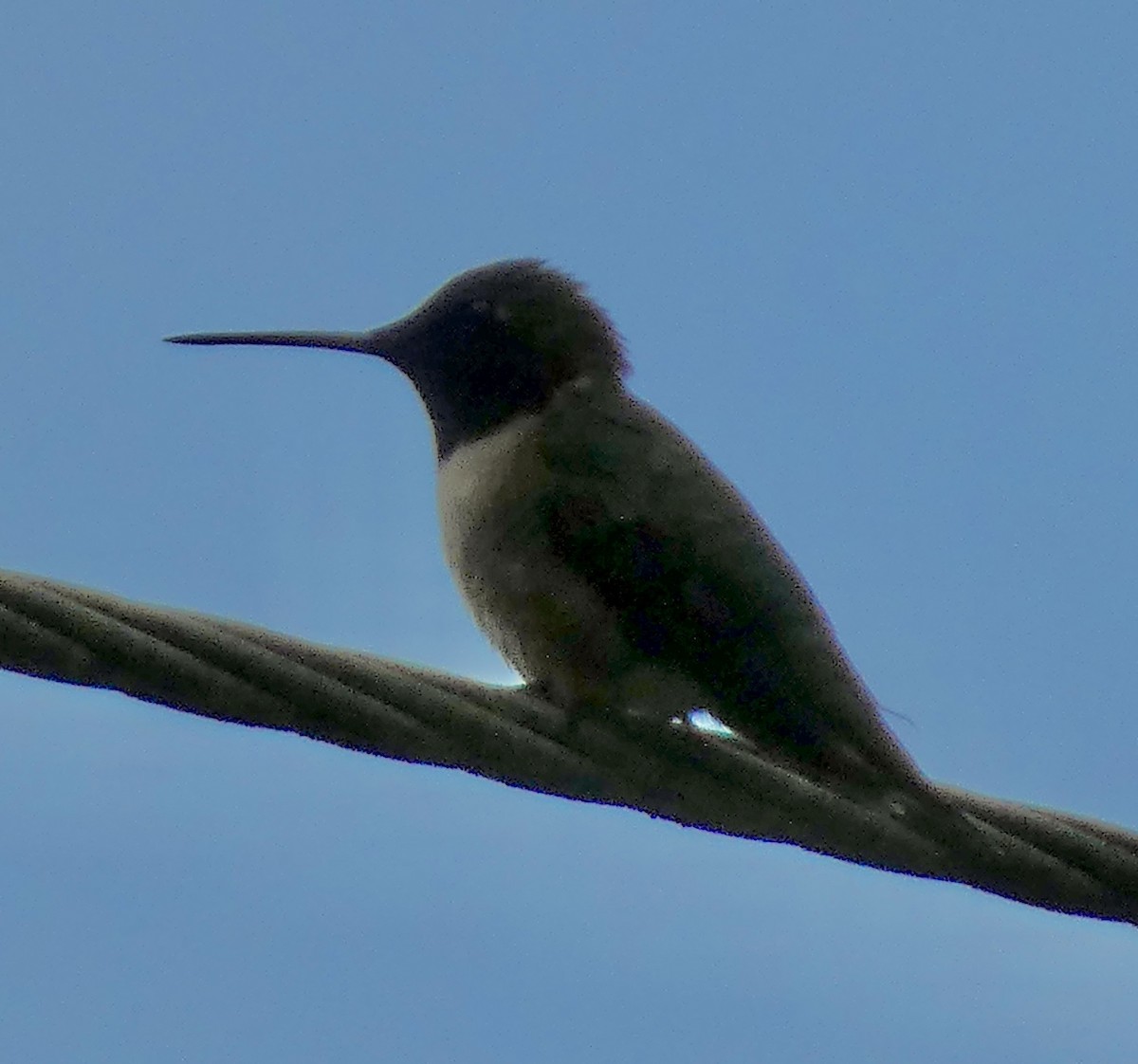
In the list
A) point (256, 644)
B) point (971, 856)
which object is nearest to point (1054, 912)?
point (971, 856)

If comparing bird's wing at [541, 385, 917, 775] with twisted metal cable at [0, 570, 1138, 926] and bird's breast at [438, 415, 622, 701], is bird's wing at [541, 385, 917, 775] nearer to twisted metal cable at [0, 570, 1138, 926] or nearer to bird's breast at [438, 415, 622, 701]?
bird's breast at [438, 415, 622, 701]

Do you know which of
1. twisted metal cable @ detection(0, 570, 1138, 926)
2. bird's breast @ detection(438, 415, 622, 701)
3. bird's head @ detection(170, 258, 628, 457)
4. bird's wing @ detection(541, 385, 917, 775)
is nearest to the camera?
twisted metal cable @ detection(0, 570, 1138, 926)

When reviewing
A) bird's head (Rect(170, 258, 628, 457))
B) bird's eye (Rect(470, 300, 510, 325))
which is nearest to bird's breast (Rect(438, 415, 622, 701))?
bird's head (Rect(170, 258, 628, 457))

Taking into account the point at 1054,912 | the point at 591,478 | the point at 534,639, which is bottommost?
the point at 1054,912

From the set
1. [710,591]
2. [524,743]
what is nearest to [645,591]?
[710,591]

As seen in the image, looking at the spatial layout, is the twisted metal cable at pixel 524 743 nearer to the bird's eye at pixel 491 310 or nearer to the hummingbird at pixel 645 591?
the hummingbird at pixel 645 591

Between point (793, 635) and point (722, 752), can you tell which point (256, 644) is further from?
point (793, 635)

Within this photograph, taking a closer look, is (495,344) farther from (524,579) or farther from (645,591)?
(645,591)
